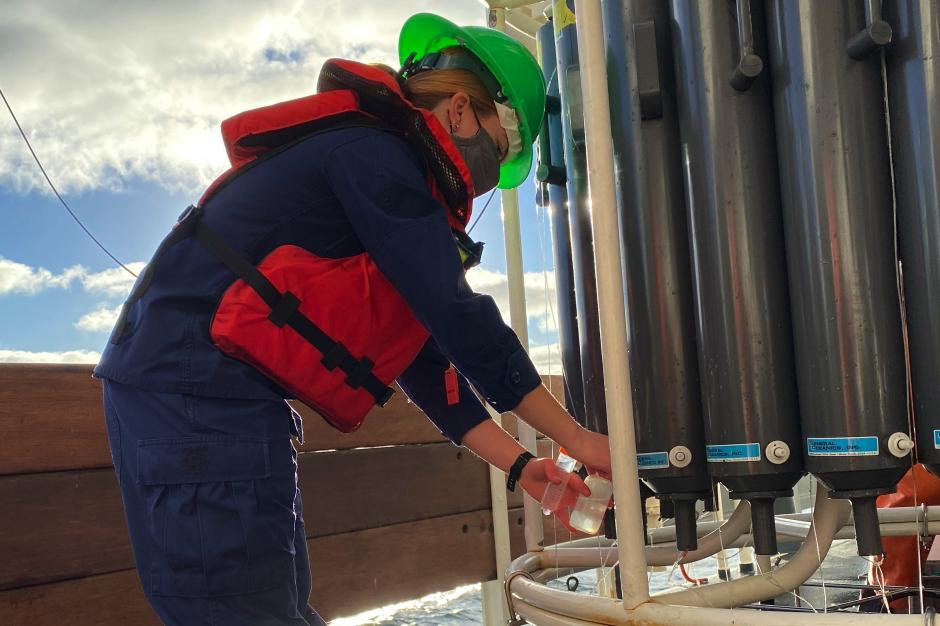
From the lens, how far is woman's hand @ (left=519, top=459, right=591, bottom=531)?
1148mm

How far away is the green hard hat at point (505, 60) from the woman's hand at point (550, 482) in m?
0.48

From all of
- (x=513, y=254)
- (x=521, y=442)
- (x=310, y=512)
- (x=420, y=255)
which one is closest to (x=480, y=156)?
(x=420, y=255)

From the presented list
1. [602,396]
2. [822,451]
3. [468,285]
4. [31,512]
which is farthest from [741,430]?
[31,512]

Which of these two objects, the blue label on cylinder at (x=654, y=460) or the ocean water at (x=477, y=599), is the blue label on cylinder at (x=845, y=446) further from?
the ocean water at (x=477, y=599)

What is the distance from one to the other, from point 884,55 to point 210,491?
93cm

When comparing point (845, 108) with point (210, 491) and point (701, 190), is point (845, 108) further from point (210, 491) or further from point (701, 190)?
point (210, 491)

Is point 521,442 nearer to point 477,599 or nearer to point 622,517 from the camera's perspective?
point 622,517

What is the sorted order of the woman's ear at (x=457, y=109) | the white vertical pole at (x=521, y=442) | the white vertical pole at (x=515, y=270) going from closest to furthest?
1. the woman's ear at (x=457, y=109)
2. the white vertical pole at (x=521, y=442)
3. the white vertical pole at (x=515, y=270)

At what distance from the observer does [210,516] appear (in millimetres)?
991

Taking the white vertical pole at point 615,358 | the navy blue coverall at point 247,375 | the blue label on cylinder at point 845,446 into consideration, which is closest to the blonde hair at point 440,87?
the navy blue coverall at point 247,375

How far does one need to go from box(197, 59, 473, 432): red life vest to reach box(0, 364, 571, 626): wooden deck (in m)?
0.81

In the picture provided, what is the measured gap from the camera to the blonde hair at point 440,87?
4.17ft

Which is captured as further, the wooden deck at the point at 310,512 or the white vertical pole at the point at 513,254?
the white vertical pole at the point at 513,254

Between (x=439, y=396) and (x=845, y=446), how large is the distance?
1.90 feet
